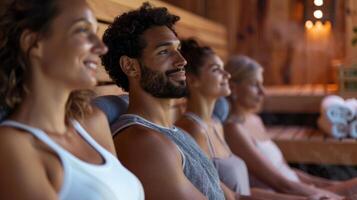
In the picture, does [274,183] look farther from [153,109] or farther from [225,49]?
[225,49]

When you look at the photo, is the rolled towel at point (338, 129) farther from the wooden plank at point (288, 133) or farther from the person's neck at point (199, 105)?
the person's neck at point (199, 105)

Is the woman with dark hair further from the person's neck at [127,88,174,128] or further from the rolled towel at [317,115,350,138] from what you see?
the rolled towel at [317,115,350,138]

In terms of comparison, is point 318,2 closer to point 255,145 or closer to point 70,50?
point 255,145

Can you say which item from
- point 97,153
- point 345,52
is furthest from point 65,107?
point 345,52

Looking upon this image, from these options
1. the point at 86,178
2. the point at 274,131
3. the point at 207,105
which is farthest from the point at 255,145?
the point at 86,178

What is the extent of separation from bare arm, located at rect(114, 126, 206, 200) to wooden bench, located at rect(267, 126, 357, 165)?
172cm

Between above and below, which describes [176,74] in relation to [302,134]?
above

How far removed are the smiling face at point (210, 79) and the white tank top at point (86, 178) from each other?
0.93m

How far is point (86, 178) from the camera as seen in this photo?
3.29 feet

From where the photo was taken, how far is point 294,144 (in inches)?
118

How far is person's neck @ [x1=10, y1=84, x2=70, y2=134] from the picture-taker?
1.00 meters

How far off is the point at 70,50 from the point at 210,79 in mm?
1073

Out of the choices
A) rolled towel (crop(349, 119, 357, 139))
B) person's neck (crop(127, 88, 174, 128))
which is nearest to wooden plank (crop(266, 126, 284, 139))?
rolled towel (crop(349, 119, 357, 139))

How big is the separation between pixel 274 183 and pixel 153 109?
104 cm
